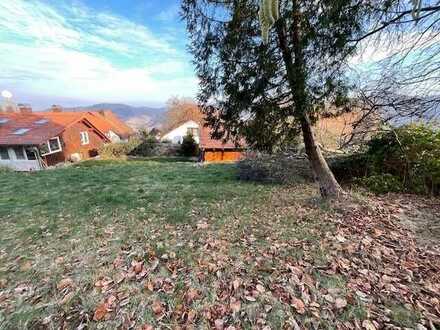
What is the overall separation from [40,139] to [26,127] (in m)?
3.16

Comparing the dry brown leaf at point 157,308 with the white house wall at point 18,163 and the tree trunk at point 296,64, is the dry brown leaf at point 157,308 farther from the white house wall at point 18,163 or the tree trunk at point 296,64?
the white house wall at point 18,163

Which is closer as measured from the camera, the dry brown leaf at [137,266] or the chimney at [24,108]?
the dry brown leaf at [137,266]

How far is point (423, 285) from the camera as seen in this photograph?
227 centimetres

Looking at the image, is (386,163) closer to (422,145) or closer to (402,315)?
(422,145)

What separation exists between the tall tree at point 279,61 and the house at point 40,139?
18.9 meters

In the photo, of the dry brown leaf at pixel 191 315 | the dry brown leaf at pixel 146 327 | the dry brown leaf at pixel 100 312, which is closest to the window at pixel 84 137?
the dry brown leaf at pixel 100 312

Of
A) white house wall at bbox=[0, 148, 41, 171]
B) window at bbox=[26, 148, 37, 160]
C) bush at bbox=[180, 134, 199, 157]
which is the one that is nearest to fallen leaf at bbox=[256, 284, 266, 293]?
white house wall at bbox=[0, 148, 41, 171]

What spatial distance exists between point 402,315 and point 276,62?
Answer: 3509mm

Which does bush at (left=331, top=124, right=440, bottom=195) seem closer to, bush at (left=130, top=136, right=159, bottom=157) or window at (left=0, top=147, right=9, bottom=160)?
bush at (left=130, top=136, right=159, bottom=157)

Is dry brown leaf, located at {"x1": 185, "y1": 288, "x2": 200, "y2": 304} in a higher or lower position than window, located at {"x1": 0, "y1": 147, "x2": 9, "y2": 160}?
higher

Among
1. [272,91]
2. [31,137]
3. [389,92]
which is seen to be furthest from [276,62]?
[31,137]

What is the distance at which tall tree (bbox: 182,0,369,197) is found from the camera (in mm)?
3471

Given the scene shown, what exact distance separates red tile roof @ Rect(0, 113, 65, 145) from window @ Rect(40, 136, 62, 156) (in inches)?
29.2

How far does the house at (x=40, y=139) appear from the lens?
18.3 meters
